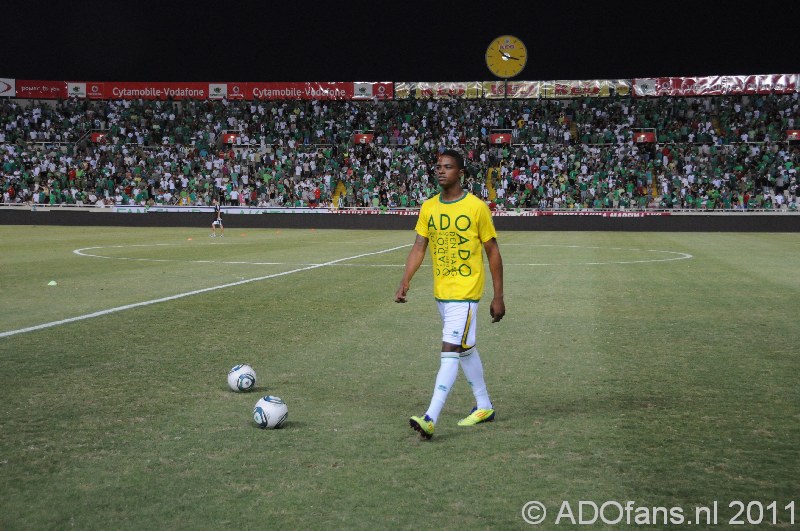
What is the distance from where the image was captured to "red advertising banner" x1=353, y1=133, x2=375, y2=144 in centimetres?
4959

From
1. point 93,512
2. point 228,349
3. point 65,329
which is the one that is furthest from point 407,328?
point 93,512

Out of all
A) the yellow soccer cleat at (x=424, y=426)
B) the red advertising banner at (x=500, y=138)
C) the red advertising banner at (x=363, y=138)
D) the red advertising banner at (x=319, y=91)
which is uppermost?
the red advertising banner at (x=319, y=91)

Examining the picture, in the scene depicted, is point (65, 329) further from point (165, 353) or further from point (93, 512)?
point (93, 512)

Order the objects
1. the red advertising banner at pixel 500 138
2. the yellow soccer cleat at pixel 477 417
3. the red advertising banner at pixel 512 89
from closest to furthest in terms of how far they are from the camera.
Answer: the yellow soccer cleat at pixel 477 417, the red advertising banner at pixel 500 138, the red advertising banner at pixel 512 89

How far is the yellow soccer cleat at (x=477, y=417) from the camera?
18.3ft

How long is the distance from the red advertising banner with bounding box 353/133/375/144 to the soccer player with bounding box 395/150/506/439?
44.5m

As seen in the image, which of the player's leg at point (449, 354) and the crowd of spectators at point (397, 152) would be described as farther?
the crowd of spectators at point (397, 152)

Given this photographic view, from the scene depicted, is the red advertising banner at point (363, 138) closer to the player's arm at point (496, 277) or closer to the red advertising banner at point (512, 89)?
the red advertising banner at point (512, 89)

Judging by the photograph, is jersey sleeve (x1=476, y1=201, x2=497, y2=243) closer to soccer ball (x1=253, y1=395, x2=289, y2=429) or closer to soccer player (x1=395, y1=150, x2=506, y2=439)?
soccer player (x1=395, y1=150, x2=506, y2=439)

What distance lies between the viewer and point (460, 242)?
218 inches

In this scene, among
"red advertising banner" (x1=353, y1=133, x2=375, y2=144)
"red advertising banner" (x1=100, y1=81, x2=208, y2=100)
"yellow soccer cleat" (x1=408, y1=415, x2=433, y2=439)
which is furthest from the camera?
"red advertising banner" (x1=100, y1=81, x2=208, y2=100)

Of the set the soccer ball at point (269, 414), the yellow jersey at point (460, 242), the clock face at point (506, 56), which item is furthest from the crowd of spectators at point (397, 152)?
the soccer ball at point (269, 414)

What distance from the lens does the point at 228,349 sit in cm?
827

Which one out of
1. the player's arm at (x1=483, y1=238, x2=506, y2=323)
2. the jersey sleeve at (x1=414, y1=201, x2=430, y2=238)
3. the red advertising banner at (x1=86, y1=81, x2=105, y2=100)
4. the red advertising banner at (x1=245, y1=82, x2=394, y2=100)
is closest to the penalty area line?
the jersey sleeve at (x1=414, y1=201, x2=430, y2=238)
